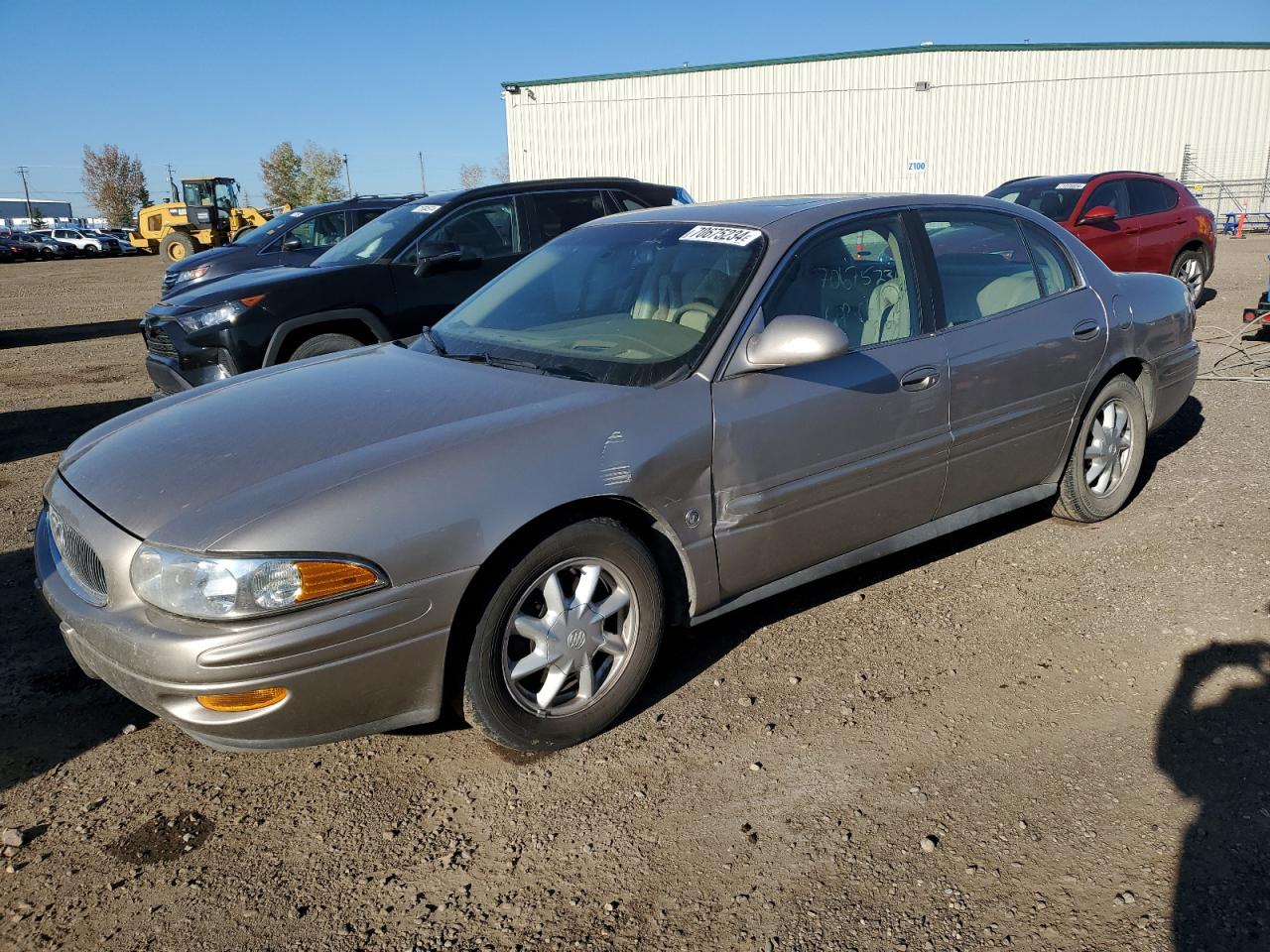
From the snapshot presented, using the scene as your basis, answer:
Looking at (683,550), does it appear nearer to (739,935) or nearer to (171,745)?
(739,935)

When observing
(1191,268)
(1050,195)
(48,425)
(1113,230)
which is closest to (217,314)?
(48,425)

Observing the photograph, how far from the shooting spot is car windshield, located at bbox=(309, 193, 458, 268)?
7.40 meters

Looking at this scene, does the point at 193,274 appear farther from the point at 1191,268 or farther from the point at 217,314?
the point at 1191,268

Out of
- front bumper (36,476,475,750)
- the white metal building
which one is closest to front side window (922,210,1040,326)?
front bumper (36,476,475,750)

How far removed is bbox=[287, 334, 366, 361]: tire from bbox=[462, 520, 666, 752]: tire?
442 cm

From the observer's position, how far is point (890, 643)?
3.72 meters

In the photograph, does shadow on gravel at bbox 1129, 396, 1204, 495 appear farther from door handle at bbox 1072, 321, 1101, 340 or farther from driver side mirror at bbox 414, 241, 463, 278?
driver side mirror at bbox 414, 241, 463, 278

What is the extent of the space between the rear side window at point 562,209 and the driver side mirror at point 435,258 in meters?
0.96

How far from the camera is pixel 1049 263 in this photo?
4.47 m

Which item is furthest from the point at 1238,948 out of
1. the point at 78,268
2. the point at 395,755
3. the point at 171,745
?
the point at 78,268

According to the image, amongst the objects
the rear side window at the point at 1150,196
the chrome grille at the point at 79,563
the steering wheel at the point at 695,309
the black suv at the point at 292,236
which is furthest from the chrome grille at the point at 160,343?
the rear side window at the point at 1150,196

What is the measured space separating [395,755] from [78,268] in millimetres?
38563

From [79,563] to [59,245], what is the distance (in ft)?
175

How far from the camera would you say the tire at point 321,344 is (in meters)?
6.88
